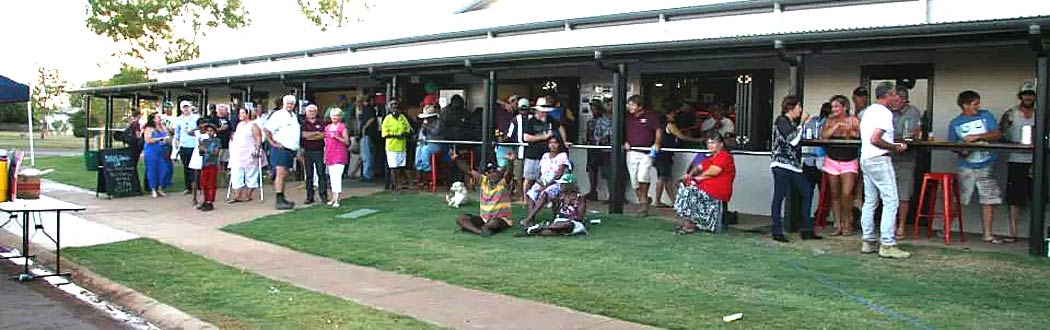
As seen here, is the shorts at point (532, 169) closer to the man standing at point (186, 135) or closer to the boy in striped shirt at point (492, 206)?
the boy in striped shirt at point (492, 206)

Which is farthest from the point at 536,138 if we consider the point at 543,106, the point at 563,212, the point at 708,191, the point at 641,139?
the point at 708,191

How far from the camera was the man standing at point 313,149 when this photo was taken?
14062 mm

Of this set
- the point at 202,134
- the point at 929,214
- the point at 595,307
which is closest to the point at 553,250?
the point at 595,307

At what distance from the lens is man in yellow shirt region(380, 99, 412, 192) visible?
1561 centimetres

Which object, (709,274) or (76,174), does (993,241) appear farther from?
(76,174)

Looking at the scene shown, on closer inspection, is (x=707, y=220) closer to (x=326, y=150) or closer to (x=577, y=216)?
(x=577, y=216)

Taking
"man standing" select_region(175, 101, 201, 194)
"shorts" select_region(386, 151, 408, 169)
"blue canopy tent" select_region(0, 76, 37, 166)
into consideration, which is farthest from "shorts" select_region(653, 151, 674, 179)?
"blue canopy tent" select_region(0, 76, 37, 166)

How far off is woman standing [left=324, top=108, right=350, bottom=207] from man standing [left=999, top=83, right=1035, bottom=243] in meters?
8.69

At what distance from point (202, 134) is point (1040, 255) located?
11.5 metres

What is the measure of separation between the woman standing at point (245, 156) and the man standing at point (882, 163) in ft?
30.3

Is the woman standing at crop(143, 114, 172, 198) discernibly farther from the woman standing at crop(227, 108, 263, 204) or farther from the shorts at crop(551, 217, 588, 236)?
the shorts at crop(551, 217, 588, 236)

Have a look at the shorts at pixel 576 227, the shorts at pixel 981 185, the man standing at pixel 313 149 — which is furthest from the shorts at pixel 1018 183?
the man standing at pixel 313 149

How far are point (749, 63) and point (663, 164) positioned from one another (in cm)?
182

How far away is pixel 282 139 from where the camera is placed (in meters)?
14.1
